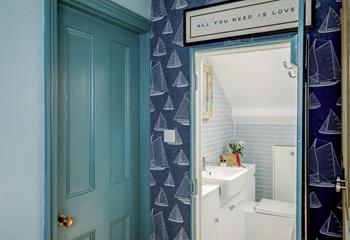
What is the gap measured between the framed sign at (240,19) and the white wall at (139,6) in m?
0.31

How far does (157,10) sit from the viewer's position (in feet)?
6.95

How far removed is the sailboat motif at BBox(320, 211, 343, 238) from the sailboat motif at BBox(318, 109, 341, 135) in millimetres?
442

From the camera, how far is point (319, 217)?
1.56m

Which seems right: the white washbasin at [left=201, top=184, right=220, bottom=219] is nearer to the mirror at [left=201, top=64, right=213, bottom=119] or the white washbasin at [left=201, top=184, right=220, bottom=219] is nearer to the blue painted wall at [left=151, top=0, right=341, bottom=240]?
the blue painted wall at [left=151, top=0, right=341, bottom=240]

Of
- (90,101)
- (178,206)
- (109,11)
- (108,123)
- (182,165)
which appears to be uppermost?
(109,11)

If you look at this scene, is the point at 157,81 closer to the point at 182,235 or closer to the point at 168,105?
the point at 168,105

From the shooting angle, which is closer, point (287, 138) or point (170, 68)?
point (170, 68)

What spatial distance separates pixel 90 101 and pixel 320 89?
4.34ft

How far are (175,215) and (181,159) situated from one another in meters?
0.41

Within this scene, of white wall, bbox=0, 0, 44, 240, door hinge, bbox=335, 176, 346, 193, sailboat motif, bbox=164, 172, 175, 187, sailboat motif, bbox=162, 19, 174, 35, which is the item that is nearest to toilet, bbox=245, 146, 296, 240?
sailboat motif, bbox=164, 172, 175, 187

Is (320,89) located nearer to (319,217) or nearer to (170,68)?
(319,217)

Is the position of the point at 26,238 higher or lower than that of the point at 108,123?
lower

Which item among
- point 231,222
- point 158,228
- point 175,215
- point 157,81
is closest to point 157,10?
point 157,81

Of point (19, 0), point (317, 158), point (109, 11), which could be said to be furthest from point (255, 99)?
point (19, 0)
